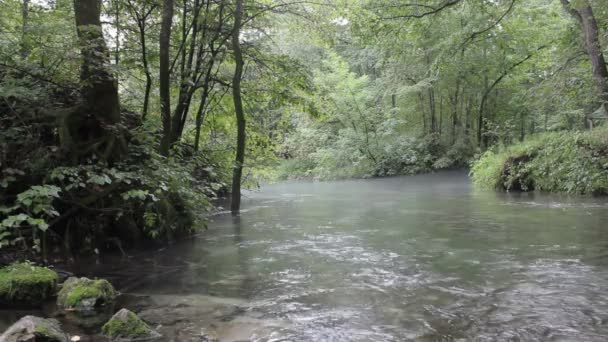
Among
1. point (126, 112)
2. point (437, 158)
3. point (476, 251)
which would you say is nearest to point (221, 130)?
point (126, 112)

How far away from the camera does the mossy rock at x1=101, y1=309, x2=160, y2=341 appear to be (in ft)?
13.0

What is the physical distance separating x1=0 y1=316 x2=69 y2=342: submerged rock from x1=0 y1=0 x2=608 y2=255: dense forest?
1.57m

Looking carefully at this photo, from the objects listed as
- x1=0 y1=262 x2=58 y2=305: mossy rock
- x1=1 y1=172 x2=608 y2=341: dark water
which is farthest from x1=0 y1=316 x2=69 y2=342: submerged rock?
x1=0 y1=262 x2=58 y2=305: mossy rock

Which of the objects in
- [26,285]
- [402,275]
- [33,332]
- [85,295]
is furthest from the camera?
[402,275]

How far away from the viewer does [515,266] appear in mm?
6035

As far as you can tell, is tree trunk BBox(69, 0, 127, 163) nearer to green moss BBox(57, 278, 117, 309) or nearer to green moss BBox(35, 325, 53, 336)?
green moss BBox(57, 278, 117, 309)

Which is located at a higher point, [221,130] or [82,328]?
[221,130]

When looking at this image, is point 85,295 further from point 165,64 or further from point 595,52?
point 595,52

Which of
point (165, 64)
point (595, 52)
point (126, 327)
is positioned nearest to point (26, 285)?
point (126, 327)

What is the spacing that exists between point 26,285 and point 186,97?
804 centimetres

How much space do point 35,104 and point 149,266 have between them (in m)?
3.17

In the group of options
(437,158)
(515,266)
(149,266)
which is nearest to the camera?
(515,266)

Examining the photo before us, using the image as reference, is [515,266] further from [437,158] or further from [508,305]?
[437,158]

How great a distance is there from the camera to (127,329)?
157 inches
